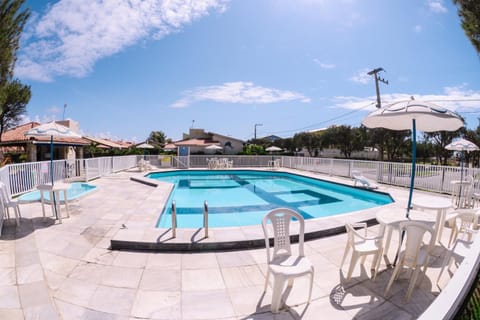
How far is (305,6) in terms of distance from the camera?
6895 mm

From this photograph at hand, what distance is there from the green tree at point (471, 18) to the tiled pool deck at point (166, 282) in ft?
16.1

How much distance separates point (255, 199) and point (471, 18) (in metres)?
8.33

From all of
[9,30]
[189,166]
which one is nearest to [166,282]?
[9,30]

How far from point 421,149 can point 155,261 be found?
1449 inches

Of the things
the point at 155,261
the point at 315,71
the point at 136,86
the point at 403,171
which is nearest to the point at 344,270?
the point at 155,261

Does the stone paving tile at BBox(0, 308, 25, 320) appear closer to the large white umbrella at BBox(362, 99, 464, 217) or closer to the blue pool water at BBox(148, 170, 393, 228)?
the blue pool water at BBox(148, 170, 393, 228)

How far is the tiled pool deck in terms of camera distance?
2.25m

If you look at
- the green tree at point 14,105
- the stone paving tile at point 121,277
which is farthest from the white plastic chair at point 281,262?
the green tree at point 14,105

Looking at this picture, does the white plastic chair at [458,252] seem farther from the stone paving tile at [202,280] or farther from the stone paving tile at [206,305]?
the stone paving tile at [202,280]

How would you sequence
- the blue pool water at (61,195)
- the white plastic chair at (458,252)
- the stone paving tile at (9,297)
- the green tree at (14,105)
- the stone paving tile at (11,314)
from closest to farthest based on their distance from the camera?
the stone paving tile at (11,314), the stone paving tile at (9,297), the white plastic chair at (458,252), the blue pool water at (61,195), the green tree at (14,105)

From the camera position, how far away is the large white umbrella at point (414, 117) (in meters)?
2.95

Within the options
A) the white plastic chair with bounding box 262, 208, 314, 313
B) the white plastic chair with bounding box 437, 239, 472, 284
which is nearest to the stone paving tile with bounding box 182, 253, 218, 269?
the white plastic chair with bounding box 262, 208, 314, 313

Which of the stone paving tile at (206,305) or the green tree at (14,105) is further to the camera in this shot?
the green tree at (14,105)

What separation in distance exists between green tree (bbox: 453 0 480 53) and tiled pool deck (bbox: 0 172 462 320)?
4.92m
